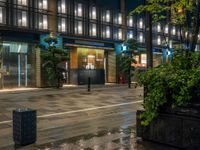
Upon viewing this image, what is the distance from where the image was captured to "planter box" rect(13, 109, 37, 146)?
27.1ft

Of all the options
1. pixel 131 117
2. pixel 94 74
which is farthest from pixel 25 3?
pixel 131 117

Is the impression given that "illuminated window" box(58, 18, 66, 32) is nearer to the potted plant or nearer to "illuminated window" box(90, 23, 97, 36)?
"illuminated window" box(90, 23, 97, 36)

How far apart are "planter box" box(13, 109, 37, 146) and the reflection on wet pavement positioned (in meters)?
0.54

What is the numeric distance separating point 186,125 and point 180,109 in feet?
1.27

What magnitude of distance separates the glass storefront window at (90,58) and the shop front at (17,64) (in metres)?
6.47

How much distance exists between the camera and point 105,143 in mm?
7914

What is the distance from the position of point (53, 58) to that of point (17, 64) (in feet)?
13.2

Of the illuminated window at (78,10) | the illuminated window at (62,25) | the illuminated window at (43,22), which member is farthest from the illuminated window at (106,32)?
the illuminated window at (43,22)

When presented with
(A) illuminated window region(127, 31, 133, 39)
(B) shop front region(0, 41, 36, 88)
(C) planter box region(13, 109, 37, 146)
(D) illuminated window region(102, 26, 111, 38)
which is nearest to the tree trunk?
(C) planter box region(13, 109, 37, 146)

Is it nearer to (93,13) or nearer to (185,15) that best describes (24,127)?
(185,15)

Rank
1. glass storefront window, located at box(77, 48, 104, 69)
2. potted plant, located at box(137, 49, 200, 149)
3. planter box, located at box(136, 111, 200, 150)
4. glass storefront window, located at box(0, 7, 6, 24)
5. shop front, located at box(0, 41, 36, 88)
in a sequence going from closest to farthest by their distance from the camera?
1. planter box, located at box(136, 111, 200, 150)
2. potted plant, located at box(137, 49, 200, 149)
3. glass storefront window, located at box(0, 7, 6, 24)
4. shop front, located at box(0, 41, 36, 88)
5. glass storefront window, located at box(77, 48, 104, 69)

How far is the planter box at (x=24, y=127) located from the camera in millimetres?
8258

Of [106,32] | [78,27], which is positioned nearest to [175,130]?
[78,27]

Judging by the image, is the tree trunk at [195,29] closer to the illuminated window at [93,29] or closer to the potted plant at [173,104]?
the potted plant at [173,104]
